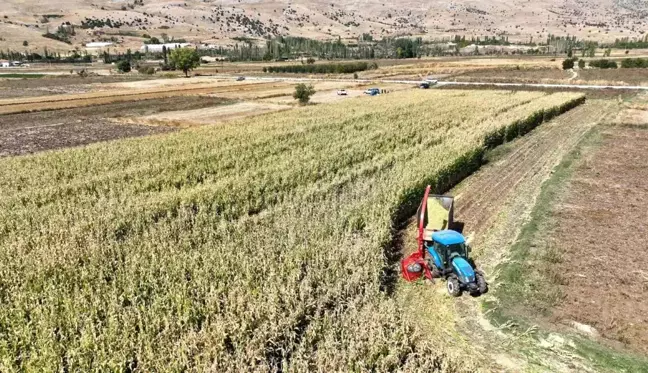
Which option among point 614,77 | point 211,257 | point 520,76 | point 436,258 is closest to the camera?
point 211,257

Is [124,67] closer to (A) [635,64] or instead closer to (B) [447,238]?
(A) [635,64]

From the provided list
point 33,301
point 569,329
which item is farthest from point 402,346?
point 33,301

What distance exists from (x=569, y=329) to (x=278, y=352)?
6.70 m

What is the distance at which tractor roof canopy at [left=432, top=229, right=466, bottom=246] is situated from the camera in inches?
460

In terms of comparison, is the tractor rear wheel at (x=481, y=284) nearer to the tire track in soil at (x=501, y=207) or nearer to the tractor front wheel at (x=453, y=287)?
the tire track in soil at (x=501, y=207)

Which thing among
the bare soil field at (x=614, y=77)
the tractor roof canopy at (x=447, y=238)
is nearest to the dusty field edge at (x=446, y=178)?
the tractor roof canopy at (x=447, y=238)

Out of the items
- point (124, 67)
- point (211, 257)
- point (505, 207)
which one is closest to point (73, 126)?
point (211, 257)

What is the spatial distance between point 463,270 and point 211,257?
6.27 m

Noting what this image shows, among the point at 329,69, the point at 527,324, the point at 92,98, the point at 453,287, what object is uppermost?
the point at 329,69

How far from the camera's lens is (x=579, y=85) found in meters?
67.3

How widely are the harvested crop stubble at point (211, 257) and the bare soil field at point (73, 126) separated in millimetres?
9595

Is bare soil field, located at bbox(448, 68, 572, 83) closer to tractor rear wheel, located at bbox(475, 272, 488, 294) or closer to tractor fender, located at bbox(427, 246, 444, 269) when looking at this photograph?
tractor fender, located at bbox(427, 246, 444, 269)

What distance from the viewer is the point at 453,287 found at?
11.7m

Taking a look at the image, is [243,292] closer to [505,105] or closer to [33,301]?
[33,301]
